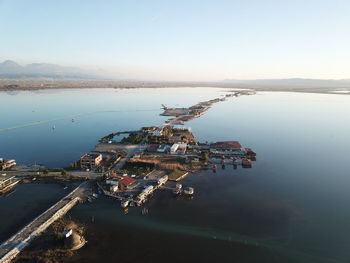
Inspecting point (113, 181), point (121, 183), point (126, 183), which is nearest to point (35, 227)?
point (113, 181)

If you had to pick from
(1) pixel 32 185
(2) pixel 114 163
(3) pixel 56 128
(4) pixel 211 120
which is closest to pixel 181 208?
(2) pixel 114 163

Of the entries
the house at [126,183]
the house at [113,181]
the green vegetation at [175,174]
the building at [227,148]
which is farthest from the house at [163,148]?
the house at [113,181]

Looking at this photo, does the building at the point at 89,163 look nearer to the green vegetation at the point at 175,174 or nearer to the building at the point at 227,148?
the green vegetation at the point at 175,174

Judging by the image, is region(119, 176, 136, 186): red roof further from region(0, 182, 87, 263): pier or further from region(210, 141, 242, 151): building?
region(210, 141, 242, 151): building

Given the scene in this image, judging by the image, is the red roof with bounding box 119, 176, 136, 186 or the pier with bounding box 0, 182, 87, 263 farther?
the red roof with bounding box 119, 176, 136, 186

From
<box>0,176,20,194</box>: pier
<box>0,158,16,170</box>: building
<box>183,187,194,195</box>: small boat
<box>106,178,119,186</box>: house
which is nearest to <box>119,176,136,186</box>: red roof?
<box>106,178,119,186</box>: house

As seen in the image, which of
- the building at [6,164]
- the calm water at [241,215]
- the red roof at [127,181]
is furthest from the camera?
the building at [6,164]

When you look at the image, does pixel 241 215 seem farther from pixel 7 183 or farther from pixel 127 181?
pixel 7 183

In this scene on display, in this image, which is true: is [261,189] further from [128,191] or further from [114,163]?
[114,163]
